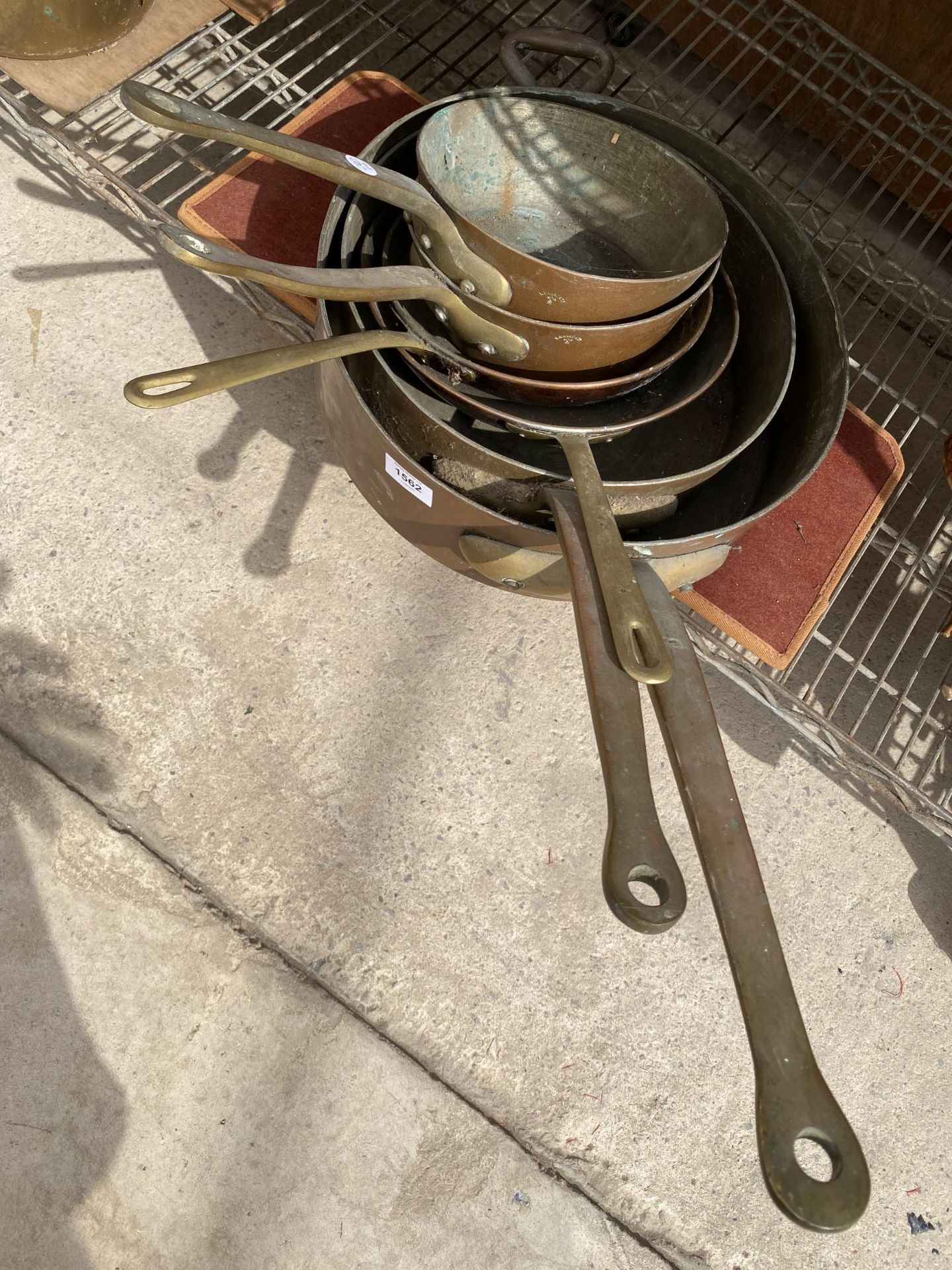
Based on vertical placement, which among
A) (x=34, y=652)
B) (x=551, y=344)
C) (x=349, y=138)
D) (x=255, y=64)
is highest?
(x=551, y=344)

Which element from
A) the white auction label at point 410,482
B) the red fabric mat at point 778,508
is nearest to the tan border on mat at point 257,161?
the red fabric mat at point 778,508

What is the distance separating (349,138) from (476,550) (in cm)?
71

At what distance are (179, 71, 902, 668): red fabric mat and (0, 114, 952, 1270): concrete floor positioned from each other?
34cm

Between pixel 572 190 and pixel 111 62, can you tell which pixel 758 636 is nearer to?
pixel 572 190

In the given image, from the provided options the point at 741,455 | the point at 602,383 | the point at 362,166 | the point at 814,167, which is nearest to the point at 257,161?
the point at 362,166

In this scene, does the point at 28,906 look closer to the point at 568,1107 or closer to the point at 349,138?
the point at 568,1107

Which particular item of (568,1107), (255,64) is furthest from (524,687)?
(255,64)

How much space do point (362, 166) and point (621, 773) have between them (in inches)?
22.9

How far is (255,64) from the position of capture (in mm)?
1650

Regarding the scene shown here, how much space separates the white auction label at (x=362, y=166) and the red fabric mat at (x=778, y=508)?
37 centimetres

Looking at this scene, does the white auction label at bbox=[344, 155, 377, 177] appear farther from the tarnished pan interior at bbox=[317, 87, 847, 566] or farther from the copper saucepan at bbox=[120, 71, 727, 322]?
the tarnished pan interior at bbox=[317, 87, 847, 566]

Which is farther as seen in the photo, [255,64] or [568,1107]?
[255,64]

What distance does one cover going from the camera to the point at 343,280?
0.81 metres

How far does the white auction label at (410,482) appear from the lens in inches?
38.2
